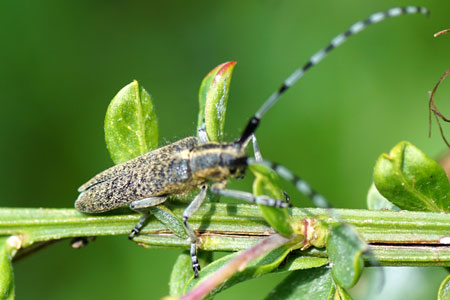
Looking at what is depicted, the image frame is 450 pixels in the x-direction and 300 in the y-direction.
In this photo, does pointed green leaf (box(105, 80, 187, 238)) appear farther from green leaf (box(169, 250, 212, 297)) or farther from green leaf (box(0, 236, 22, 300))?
green leaf (box(0, 236, 22, 300))

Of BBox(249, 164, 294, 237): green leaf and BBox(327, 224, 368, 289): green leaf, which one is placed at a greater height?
BBox(249, 164, 294, 237): green leaf

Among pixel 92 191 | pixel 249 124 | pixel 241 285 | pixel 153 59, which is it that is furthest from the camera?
pixel 153 59

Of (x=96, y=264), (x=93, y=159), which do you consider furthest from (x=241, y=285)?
(x=93, y=159)

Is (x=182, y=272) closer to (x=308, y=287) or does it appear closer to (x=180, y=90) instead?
(x=308, y=287)

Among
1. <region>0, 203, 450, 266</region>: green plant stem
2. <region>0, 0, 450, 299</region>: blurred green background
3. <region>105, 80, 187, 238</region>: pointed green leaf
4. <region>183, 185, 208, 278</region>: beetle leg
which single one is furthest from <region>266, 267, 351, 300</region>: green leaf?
<region>0, 0, 450, 299</region>: blurred green background

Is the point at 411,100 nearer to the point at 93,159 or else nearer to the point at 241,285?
the point at 241,285

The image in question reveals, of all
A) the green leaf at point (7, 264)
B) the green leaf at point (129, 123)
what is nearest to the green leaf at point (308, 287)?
Result: the green leaf at point (129, 123)

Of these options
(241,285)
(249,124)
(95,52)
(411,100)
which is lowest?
(241,285)
